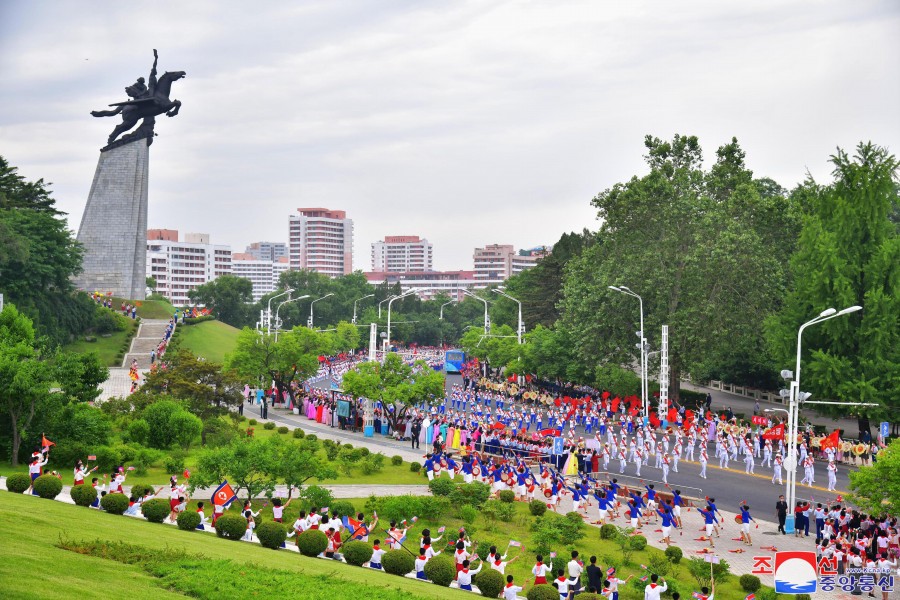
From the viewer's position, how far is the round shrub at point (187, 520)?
20.8 m

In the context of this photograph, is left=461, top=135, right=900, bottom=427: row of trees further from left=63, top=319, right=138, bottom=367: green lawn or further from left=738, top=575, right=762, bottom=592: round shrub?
left=63, top=319, right=138, bottom=367: green lawn

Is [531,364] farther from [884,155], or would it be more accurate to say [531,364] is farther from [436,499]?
[436,499]

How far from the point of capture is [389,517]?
977 inches

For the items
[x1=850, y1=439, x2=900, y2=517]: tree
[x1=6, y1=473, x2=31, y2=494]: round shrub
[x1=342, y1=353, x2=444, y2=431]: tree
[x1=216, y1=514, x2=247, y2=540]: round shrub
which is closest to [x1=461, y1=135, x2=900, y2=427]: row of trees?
[x1=342, y1=353, x2=444, y2=431]: tree

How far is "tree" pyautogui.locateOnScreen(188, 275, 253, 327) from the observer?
10312 cm

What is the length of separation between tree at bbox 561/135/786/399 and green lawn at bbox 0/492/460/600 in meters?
32.6

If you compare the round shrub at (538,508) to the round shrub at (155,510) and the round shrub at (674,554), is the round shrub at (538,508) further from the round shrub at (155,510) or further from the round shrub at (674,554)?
the round shrub at (155,510)

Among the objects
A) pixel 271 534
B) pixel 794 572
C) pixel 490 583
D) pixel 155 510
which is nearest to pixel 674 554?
pixel 490 583

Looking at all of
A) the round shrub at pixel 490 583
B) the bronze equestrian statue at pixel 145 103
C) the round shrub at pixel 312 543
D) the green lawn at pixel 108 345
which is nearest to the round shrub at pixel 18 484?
the round shrub at pixel 312 543

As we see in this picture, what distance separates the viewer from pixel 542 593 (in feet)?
58.6

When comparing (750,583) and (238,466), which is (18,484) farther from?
(750,583)

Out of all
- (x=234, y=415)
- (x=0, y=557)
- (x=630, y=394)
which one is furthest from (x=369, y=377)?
(x=0, y=557)

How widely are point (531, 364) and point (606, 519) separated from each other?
33.9 meters

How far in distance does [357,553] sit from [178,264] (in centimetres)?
16990
